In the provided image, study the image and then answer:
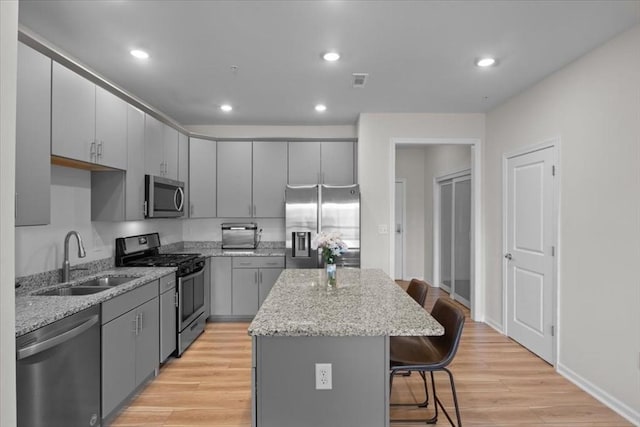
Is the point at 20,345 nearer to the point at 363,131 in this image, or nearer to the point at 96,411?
the point at 96,411

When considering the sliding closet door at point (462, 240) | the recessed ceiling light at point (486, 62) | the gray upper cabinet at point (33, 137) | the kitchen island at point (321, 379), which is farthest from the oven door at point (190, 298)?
the sliding closet door at point (462, 240)

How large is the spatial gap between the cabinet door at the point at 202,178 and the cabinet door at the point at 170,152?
1.40 feet

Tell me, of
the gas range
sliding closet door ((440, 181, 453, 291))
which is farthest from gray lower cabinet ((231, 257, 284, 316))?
sliding closet door ((440, 181, 453, 291))

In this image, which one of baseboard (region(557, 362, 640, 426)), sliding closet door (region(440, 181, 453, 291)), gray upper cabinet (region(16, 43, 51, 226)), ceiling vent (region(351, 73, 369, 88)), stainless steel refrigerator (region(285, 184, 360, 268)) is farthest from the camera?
sliding closet door (region(440, 181, 453, 291))

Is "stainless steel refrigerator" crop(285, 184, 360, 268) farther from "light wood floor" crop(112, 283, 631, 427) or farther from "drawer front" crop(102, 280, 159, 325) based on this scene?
"drawer front" crop(102, 280, 159, 325)

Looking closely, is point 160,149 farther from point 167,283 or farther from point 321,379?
point 321,379

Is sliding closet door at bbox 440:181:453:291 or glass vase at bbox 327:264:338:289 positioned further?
sliding closet door at bbox 440:181:453:291

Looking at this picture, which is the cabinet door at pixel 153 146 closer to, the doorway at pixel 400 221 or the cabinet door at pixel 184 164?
the cabinet door at pixel 184 164

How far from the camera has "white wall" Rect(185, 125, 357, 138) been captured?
5.05 meters

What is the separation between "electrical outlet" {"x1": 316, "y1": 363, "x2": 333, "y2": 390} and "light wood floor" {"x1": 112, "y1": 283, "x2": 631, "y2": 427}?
1.00 metres

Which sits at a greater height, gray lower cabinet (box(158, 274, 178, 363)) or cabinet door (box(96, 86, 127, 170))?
cabinet door (box(96, 86, 127, 170))

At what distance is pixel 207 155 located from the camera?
473cm

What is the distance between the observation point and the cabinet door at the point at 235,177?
4785 mm

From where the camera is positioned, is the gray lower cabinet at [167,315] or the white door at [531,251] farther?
the white door at [531,251]
